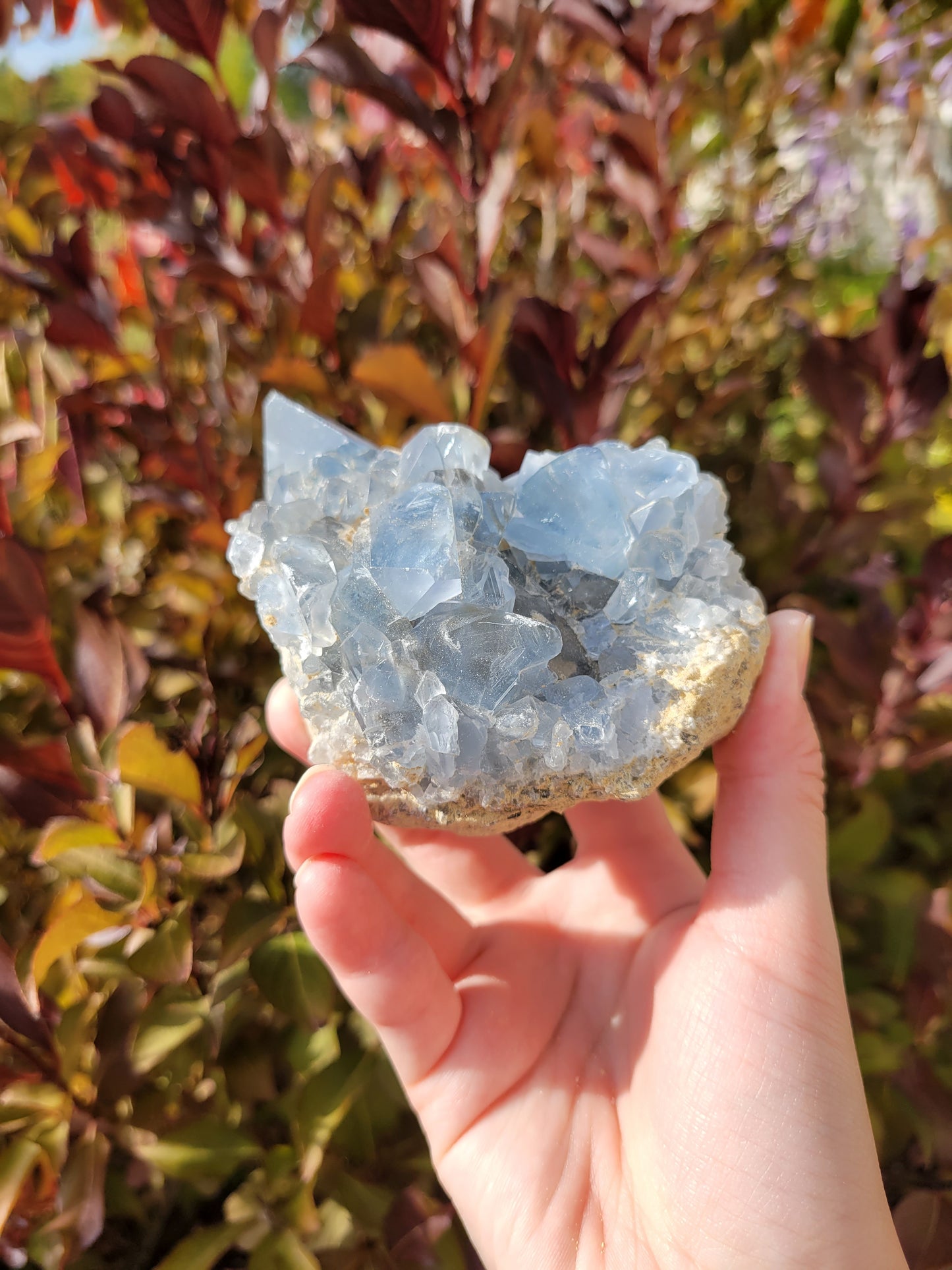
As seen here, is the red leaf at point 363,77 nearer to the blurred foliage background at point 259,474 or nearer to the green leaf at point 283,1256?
the blurred foliage background at point 259,474

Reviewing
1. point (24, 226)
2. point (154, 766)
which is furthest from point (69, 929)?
point (24, 226)

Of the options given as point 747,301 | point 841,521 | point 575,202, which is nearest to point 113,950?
point 841,521

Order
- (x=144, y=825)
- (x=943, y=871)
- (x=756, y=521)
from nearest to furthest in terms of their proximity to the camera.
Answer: (x=144, y=825), (x=943, y=871), (x=756, y=521)

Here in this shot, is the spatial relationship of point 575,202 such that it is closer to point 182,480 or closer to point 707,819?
point 182,480

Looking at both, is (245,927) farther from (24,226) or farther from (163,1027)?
(24,226)

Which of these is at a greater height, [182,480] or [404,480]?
[182,480]

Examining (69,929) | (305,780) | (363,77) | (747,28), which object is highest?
(747,28)

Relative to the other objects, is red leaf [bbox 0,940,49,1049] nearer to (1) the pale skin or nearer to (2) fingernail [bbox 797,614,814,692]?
(1) the pale skin
